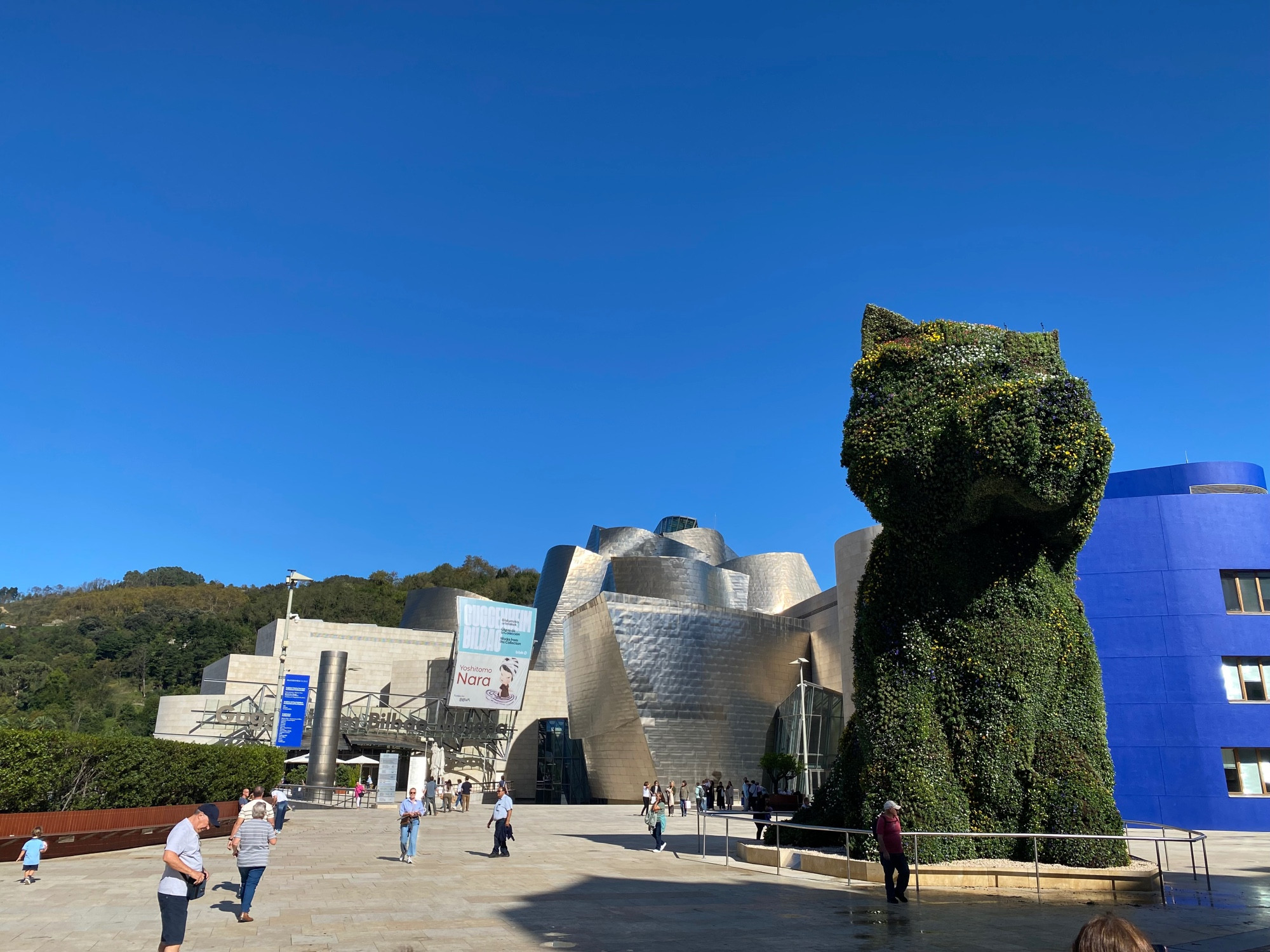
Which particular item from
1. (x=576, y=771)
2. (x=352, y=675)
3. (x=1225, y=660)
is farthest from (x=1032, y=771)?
(x=352, y=675)

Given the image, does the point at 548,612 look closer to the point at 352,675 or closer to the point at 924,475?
the point at 352,675

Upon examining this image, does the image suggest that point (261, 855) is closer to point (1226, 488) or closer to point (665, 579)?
point (1226, 488)

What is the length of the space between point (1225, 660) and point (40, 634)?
125 m

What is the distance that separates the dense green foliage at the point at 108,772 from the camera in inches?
599

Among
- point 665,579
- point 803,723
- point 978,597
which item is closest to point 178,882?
point 978,597

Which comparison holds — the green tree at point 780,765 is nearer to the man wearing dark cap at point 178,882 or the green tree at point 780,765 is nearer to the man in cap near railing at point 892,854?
the man in cap near railing at point 892,854

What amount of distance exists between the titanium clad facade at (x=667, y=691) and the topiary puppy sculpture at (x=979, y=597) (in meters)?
25.6

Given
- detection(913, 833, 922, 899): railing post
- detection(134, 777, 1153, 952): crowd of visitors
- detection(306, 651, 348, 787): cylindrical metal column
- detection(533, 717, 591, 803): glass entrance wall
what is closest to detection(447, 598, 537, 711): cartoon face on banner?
detection(306, 651, 348, 787): cylindrical metal column

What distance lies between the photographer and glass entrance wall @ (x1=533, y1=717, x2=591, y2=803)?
53250mm

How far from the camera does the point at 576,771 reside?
49062 mm

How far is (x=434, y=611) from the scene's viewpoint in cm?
6975

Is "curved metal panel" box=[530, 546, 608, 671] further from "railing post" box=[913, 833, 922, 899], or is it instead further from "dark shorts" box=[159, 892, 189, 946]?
"dark shorts" box=[159, 892, 189, 946]

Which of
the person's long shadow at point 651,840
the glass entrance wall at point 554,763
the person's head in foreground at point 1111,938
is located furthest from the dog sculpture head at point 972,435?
the glass entrance wall at point 554,763

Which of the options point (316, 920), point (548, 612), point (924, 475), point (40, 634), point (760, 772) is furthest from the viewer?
point (40, 634)
